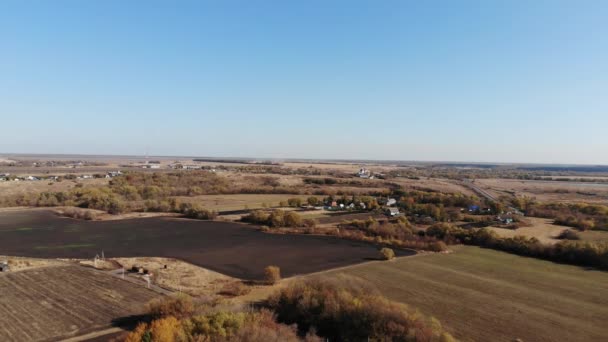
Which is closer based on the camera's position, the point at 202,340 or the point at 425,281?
the point at 202,340

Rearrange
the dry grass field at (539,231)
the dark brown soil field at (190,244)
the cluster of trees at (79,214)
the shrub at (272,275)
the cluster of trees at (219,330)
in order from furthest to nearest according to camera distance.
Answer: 1. the cluster of trees at (79,214)
2. the dry grass field at (539,231)
3. the dark brown soil field at (190,244)
4. the shrub at (272,275)
5. the cluster of trees at (219,330)

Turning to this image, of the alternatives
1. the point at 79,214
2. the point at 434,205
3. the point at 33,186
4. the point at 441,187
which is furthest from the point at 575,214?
the point at 33,186

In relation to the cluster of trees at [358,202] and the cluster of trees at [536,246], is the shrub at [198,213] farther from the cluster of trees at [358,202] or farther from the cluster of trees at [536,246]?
the cluster of trees at [536,246]

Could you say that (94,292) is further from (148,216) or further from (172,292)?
(148,216)

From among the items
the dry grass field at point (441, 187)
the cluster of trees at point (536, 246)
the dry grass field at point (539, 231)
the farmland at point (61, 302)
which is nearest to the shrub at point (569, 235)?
the dry grass field at point (539, 231)

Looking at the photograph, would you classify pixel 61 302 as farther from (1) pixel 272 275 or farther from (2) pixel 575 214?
(2) pixel 575 214

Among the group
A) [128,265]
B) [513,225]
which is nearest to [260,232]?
[128,265]

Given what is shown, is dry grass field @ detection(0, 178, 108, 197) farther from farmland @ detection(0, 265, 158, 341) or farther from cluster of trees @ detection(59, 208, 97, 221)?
farmland @ detection(0, 265, 158, 341)
